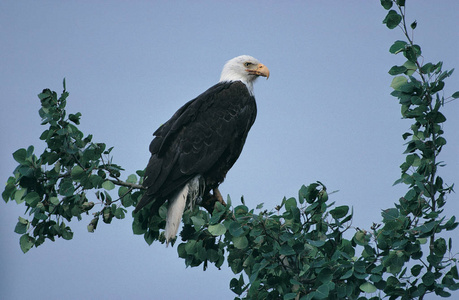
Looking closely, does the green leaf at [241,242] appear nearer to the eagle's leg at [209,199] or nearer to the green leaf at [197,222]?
the green leaf at [197,222]

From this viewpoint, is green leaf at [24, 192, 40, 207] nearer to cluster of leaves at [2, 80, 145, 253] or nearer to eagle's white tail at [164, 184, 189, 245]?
cluster of leaves at [2, 80, 145, 253]

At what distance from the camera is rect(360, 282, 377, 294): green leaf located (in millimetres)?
3580

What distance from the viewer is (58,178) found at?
188 inches

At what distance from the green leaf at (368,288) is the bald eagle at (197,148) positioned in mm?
1949

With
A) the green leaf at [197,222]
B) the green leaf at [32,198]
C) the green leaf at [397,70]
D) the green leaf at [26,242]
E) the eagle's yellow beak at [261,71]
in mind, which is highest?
the eagle's yellow beak at [261,71]

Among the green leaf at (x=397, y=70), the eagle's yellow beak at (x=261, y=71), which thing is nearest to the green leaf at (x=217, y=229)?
the green leaf at (x=397, y=70)

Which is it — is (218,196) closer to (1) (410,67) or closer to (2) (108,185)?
(2) (108,185)

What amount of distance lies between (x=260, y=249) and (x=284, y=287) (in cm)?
31

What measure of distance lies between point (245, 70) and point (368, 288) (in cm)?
364

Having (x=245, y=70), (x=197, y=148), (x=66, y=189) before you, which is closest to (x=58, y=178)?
(x=66, y=189)

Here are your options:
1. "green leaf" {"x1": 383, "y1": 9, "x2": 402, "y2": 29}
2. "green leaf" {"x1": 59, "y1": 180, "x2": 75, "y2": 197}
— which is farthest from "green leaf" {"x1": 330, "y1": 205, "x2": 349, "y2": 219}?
"green leaf" {"x1": 59, "y1": 180, "x2": 75, "y2": 197}

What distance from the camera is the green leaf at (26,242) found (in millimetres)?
4641

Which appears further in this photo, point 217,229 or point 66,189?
point 66,189

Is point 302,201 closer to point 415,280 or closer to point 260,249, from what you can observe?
point 260,249
